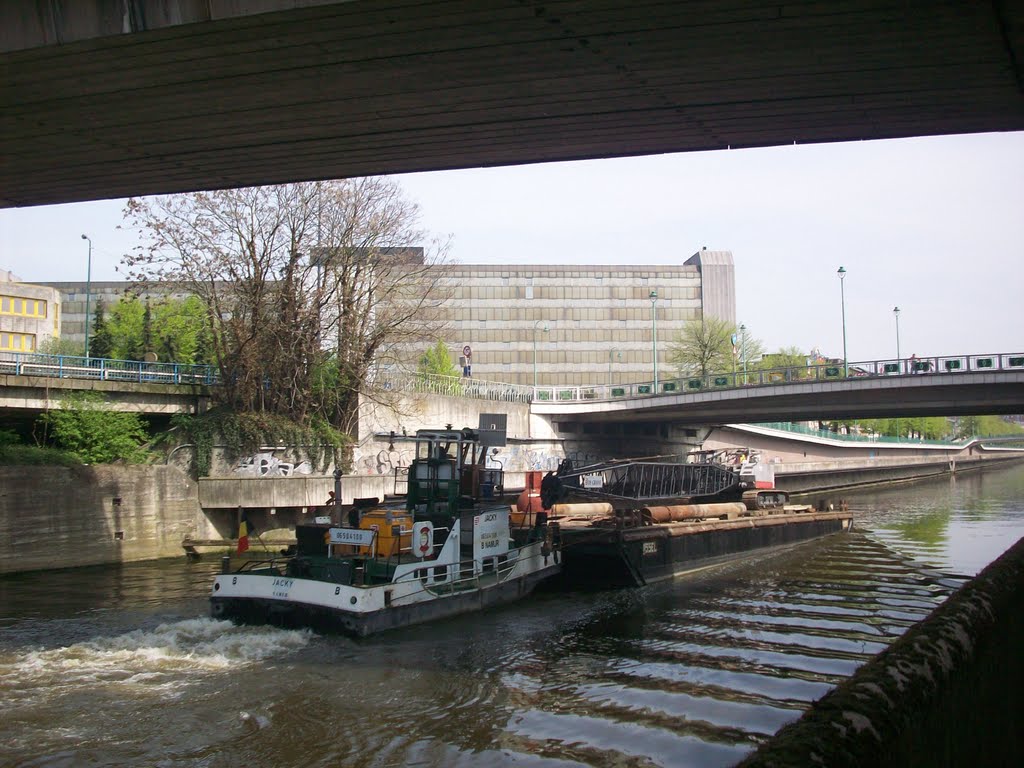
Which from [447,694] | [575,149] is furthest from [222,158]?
[447,694]

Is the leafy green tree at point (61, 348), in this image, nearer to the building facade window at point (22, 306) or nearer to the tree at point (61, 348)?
the tree at point (61, 348)

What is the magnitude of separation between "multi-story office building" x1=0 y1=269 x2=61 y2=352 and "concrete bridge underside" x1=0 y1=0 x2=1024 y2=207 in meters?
77.1

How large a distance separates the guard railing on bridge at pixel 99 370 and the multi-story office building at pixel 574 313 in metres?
57.0

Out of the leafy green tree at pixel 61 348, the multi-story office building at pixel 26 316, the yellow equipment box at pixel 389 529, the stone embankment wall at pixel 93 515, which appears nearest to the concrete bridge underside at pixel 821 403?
the stone embankment wall at pixel 93 515

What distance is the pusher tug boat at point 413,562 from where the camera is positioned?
17.7m

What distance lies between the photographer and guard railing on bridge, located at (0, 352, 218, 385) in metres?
31.9

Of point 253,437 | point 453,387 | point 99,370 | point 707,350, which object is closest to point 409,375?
point 453,387

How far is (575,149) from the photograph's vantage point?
15.7 meters

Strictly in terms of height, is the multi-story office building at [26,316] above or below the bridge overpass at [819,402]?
above

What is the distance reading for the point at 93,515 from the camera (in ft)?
93.9

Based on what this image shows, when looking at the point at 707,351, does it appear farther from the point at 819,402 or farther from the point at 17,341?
the point at 17,341

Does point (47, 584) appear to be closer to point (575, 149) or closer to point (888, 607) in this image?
point (575, 149)

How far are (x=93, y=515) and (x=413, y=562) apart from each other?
1484 cm

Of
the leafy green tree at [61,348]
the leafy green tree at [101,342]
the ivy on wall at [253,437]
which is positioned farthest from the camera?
the leafy green tree at [61,348]
